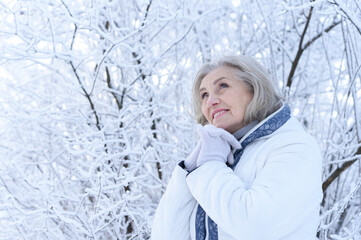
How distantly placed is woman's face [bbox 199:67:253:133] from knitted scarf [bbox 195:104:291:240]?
116mm

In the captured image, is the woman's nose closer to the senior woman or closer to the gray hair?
the senior woman

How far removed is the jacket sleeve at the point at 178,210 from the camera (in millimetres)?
1643

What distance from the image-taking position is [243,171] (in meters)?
1.56

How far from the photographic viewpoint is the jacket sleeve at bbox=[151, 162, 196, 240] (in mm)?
1643

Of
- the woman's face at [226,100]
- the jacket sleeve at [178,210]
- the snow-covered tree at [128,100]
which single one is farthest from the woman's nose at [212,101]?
the snow-covered tree at [128,100]

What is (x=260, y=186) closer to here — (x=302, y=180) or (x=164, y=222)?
(x=302, y=180)

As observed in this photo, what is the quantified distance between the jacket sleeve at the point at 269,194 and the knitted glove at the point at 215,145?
0.07m

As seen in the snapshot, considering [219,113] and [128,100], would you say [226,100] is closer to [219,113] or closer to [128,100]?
[219,113]

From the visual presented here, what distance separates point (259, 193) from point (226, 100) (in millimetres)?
539

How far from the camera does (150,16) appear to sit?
3.62 meters

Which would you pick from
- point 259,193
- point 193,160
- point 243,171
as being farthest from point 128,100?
point 259,193

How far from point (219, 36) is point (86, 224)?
258cm

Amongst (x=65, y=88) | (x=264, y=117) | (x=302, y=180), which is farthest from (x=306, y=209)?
(x=65, y=88)

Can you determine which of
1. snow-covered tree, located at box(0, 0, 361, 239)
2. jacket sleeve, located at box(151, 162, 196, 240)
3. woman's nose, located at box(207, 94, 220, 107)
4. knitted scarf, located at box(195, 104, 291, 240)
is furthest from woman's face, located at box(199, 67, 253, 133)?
snow-covered tree, located at box(0, 0, 361, 239)
